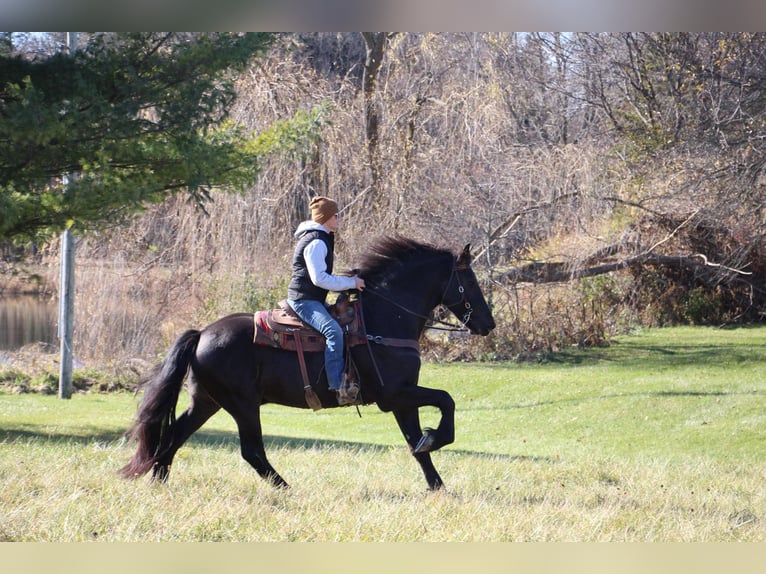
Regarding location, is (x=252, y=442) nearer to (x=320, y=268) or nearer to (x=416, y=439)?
(x=416, y=439)

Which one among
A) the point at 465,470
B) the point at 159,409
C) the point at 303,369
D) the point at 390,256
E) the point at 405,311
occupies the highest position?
the point at 390,256

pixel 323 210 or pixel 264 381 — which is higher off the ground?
pixel 323 210

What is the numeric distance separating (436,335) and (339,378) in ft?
47.2

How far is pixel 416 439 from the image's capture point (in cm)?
805

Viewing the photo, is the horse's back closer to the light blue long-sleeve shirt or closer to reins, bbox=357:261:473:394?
the light blue long-sleeve shirt

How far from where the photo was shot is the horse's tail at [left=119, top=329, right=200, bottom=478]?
7.71 m

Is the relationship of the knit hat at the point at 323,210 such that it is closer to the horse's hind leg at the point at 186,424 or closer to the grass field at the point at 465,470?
the horse's hind leg at the point at 186,424

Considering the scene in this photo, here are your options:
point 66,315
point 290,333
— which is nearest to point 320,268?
point 290,333

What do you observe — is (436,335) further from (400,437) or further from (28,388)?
(28,388)

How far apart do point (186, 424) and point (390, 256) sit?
2.46m

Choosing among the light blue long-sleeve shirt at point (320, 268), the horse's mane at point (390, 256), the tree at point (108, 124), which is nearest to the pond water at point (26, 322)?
the tree at point (108, 124)

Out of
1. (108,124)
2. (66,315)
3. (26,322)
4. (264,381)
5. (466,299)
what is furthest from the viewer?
(26,322)

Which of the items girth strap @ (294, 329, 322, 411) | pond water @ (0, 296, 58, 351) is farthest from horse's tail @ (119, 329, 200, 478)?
pond water @ (0, 296, 58, 351)

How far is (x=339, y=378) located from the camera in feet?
25.5
